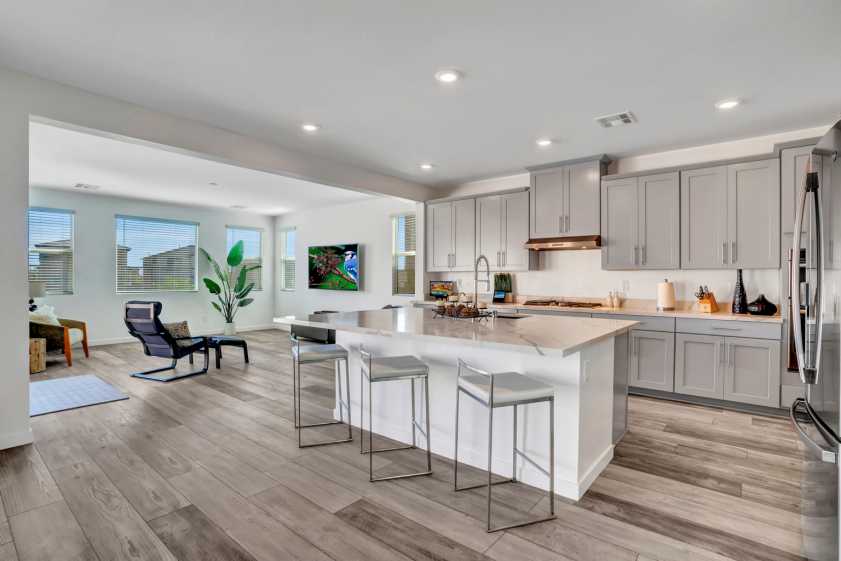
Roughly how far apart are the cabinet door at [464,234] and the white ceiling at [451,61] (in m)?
1.90

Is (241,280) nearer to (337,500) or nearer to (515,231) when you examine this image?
(515,231)

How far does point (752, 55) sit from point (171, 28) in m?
3.41

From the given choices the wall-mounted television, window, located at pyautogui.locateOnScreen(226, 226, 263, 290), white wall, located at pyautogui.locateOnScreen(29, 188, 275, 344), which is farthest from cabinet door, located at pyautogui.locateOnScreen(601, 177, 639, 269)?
white wall, located at pyautogui.locateOnScreen(29, 188, 275, 344)

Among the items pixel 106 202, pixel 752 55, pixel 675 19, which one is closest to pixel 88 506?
pixel 675 19

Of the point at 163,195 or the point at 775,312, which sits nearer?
the point at 775,312

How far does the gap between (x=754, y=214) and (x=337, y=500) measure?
4.30m

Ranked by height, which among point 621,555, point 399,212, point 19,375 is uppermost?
point 399,212

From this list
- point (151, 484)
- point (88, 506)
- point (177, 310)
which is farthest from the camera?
point (177, 310)

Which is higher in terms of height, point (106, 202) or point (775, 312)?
point (106, 202)

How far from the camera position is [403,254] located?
7.33m

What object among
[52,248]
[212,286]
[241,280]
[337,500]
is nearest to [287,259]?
[241,280]

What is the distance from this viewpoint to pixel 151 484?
97.0 inches

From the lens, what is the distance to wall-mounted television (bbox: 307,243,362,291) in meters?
7.97

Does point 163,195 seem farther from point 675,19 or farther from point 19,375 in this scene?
point 675,19
